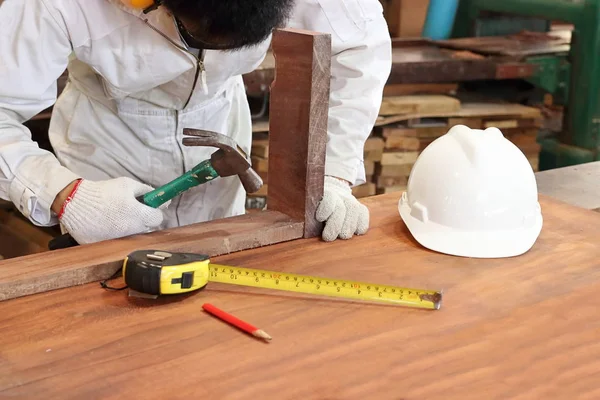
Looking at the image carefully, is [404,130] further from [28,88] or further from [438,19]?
[28,88]

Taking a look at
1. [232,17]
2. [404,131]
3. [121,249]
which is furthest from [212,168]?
[404,131]

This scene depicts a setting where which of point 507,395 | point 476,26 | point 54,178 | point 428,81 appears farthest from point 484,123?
point 507,395

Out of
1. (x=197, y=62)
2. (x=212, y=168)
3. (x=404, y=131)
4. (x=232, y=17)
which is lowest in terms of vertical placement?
(x=404, y=131)

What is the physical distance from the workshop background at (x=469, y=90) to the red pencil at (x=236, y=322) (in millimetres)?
2070

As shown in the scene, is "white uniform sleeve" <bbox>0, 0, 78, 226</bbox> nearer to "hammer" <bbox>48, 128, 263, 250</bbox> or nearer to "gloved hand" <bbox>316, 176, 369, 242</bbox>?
"hammer" <bbox>48, 128, 263, 250</bbox>

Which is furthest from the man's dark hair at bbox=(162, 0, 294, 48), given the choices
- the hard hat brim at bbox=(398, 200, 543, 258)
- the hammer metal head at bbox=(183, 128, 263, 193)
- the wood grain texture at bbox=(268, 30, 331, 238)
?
the hard hat brim at bbox=(398, 200, 543, 258)

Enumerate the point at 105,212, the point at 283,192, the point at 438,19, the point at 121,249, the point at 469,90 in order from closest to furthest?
1. the point at 121,249
2. the point at 105,212
3. the point at 283,192
4. the point at 469,90
5. the point at 438,19

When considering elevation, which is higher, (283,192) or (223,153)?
(223,153)

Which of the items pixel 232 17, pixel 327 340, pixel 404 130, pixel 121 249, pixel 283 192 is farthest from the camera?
pixel 404 130

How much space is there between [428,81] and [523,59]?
64 centimetres

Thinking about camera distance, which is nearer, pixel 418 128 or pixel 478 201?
pixel 478 201

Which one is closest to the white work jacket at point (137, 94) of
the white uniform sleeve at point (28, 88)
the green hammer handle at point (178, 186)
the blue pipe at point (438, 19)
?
the white uniform sleeve at point (28, 88)

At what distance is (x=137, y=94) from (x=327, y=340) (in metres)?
1.03

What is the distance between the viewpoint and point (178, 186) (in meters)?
1.82
